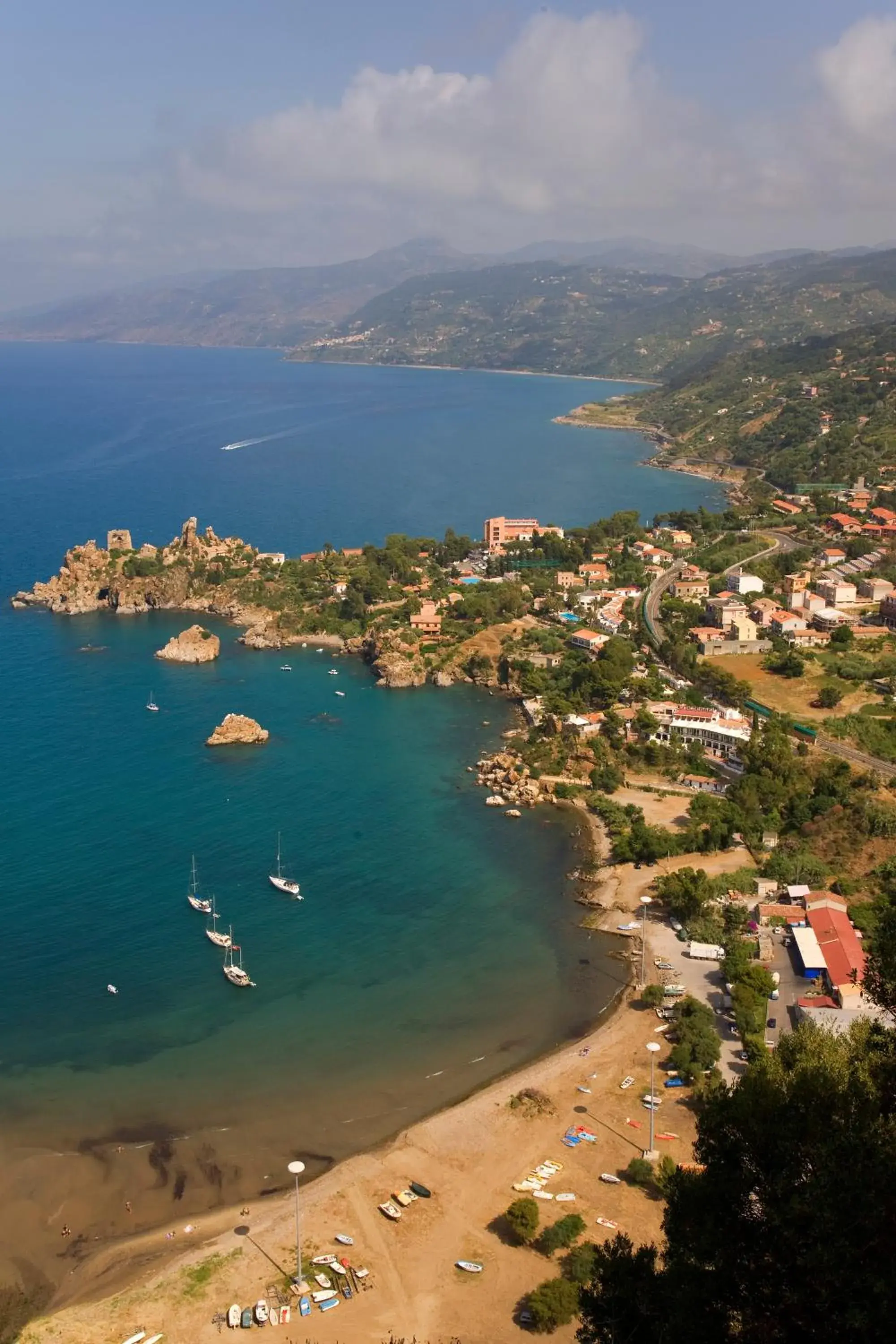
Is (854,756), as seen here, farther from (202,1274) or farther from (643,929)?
(202,1274)

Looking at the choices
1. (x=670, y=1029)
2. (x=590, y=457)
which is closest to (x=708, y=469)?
(x=590, y=457)

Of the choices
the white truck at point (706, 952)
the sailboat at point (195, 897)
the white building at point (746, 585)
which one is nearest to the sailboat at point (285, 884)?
the sailboat at point (195, 897)

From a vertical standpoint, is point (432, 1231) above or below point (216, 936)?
below

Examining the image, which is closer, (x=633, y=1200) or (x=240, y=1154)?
(x=633, y=1200)

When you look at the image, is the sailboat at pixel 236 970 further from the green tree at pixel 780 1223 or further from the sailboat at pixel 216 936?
the green tree at pixel 780 1223

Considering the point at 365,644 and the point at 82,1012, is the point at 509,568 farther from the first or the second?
the point at 82,1012

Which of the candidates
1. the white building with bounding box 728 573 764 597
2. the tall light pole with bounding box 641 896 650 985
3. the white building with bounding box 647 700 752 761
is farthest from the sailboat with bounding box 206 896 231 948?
the white building with bounding box 728 573 764 597

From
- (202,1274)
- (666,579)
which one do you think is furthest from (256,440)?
(202,1274)
